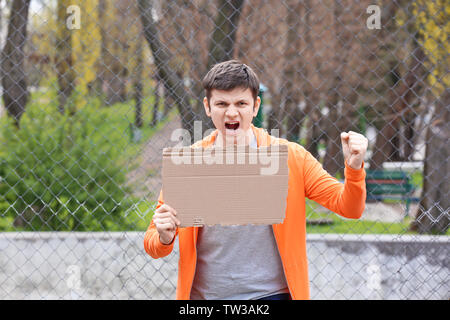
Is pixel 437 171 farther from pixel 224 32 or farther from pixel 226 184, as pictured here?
pixel 226 184

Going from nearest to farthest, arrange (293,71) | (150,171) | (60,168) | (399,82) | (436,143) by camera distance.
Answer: (60,168) → (150,171) → (436,143) → (399,82) → (293,71)

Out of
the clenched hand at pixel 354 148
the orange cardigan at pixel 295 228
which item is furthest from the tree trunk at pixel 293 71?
the clenched hand at pixel 354 148

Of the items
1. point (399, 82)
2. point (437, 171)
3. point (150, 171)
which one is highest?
point (399, 82)

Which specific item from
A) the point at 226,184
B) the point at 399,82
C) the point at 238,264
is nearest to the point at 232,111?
the point at 226,184

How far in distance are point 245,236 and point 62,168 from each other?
126 inches

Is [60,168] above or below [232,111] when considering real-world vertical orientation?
below

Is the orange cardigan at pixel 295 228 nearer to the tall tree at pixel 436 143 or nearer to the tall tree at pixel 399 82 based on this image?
the tall tree at pixel 399 82

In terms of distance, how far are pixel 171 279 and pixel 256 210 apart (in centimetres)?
247

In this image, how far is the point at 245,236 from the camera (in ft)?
6.33

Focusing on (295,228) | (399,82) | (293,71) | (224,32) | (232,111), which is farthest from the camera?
(293,71)

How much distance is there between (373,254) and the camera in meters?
3.97

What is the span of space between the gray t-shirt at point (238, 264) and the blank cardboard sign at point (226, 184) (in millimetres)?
185

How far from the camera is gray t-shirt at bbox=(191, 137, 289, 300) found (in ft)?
6.21
